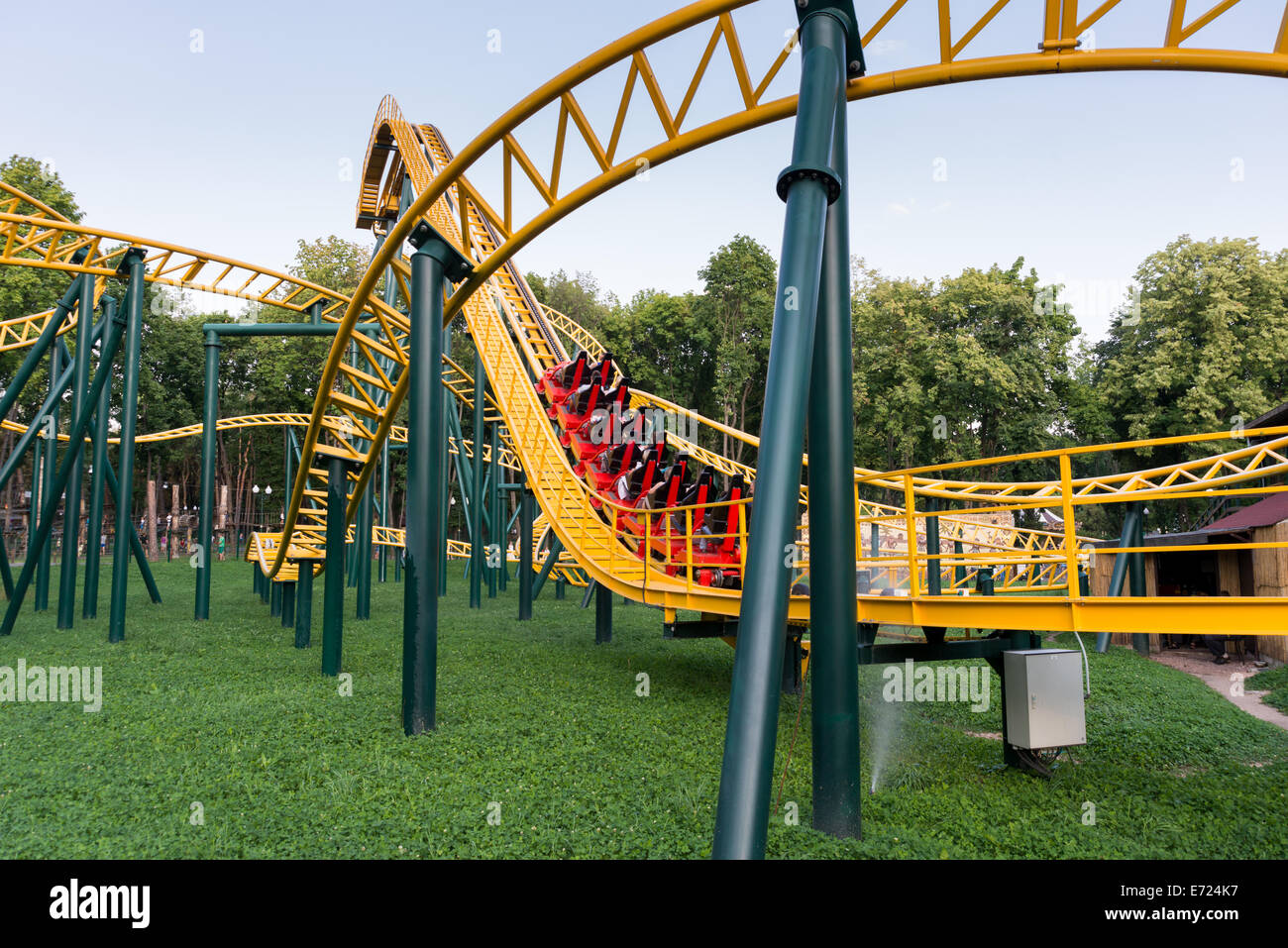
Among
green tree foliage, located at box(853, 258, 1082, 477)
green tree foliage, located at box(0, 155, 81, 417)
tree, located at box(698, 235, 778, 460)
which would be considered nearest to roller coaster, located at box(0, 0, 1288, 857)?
green tree foliage, located at box(0, 155, 81, 417)

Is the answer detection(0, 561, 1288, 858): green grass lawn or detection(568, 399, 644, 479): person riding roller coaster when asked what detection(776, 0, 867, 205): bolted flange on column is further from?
detection(568, 399, 644, 479): person riding roller coaster

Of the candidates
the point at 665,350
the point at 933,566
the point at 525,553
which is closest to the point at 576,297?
the point at 665,350

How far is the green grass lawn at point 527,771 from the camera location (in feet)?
15.7

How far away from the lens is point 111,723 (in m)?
7.24

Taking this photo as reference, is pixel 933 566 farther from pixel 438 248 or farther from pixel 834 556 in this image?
pixel 438 248

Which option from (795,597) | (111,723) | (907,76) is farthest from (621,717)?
(907,76)

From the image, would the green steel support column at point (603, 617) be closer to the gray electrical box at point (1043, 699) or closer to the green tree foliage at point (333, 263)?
the gray electrical box at point (1043, 699)

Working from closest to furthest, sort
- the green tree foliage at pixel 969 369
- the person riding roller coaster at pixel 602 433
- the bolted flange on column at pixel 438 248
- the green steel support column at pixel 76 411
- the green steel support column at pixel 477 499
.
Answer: the bolted flange on column at pixel 438 248 < the green steel support column at pixel 76 411 < the person riding roller coaster at pixel 602 433 < the green steel support column at pixel 477 499 < the green tree foliage at pixel 969 369

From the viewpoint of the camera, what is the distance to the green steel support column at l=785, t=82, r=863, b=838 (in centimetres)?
488

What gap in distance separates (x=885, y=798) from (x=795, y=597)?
2.34m

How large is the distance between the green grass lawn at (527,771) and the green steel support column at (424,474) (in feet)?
1.60

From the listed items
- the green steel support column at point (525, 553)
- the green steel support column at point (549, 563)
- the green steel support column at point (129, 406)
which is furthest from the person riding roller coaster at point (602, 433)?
the green steel support column at point (129, 406)

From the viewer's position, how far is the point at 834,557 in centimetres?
494

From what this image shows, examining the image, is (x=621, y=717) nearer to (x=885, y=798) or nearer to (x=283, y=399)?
(x=885, y=798)
